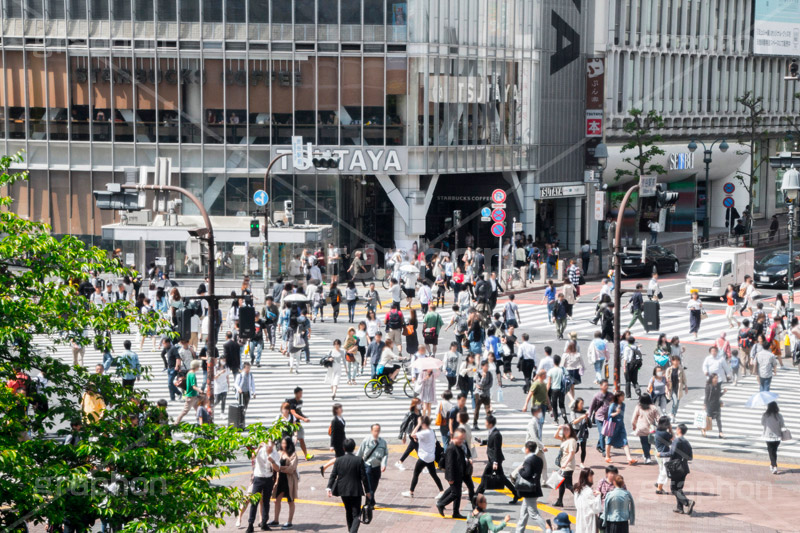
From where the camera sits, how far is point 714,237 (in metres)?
69.3

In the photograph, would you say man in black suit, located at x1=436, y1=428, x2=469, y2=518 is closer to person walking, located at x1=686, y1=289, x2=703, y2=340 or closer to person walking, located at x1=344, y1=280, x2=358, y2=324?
person walking, located at x1=686, y1=289, x2=703, y2=340

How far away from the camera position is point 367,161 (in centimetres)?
5347

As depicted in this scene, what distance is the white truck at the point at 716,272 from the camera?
152 feet

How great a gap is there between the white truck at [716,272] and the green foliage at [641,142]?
51.7 ft

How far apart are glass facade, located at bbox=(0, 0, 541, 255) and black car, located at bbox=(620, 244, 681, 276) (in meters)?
9.71

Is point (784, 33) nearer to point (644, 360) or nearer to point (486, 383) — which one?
point (644, 360)

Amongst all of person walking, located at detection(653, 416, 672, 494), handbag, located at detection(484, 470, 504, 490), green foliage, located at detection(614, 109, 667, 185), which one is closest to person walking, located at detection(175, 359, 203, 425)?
handbag, located at detection(484, 470, 504, 490)

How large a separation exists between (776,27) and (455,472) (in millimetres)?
68756

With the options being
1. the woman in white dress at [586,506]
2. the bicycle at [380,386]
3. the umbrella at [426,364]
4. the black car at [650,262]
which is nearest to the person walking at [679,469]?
the woman in white dress at [586,506]

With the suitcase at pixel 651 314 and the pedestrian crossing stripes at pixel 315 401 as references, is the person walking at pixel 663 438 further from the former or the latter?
the suitcase at pixel 651 314

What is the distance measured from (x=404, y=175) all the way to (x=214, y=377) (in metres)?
28.9

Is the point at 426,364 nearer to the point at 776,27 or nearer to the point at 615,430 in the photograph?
the point at 615,430

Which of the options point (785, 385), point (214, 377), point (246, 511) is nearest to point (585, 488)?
point (246, 511)

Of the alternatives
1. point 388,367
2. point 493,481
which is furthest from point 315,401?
point 493,481
